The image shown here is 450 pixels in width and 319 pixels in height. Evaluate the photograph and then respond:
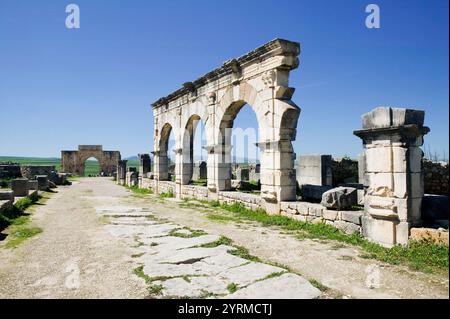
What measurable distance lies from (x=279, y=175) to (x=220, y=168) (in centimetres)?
338

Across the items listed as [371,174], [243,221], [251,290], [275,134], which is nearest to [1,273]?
[251,290]

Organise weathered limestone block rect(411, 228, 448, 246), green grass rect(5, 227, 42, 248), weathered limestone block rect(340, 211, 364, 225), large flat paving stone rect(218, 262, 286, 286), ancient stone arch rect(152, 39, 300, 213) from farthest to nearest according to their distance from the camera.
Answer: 1. ancient stone arch rect(152, 39, 300, 213)
2. weathered limestone block rect(340, 211, 364, 225)
3. green grass rect(5, 227, 42, 248)
4. weathered limestone block rect(411, 228, 448, 246)
5. large flat paving stone rect(218, 262, 286, 286)

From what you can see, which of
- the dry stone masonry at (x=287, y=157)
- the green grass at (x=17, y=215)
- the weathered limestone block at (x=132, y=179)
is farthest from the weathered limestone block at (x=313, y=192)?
the weathered limestone block at (x=132, y=179)

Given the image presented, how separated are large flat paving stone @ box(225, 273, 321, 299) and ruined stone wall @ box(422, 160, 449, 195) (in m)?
9.67

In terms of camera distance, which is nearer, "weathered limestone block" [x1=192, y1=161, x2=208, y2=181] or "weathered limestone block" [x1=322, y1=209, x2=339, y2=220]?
"weathered limestone block" [x1=322, y1=209, x2=339, y2=220]

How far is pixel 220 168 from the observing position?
11.5 metres

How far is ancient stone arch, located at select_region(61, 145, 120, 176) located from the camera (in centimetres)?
4166

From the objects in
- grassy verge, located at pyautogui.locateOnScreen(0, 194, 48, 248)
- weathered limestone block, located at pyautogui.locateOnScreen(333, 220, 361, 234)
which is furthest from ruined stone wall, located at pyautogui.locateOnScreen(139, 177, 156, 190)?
weathered limestone block, located at pyautogui.locateOnScreen(333, 220, 361, 234)

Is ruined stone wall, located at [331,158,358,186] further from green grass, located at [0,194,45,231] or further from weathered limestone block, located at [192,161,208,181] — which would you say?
green grass, located at [0,194,45,231]

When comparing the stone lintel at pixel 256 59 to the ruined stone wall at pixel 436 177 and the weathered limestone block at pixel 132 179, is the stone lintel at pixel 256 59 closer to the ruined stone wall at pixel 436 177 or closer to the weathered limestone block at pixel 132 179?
the ruined stone wall at pixel 436 177

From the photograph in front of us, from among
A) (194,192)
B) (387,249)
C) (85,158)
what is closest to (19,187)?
(194,192)

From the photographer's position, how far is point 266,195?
8734 millimetres
